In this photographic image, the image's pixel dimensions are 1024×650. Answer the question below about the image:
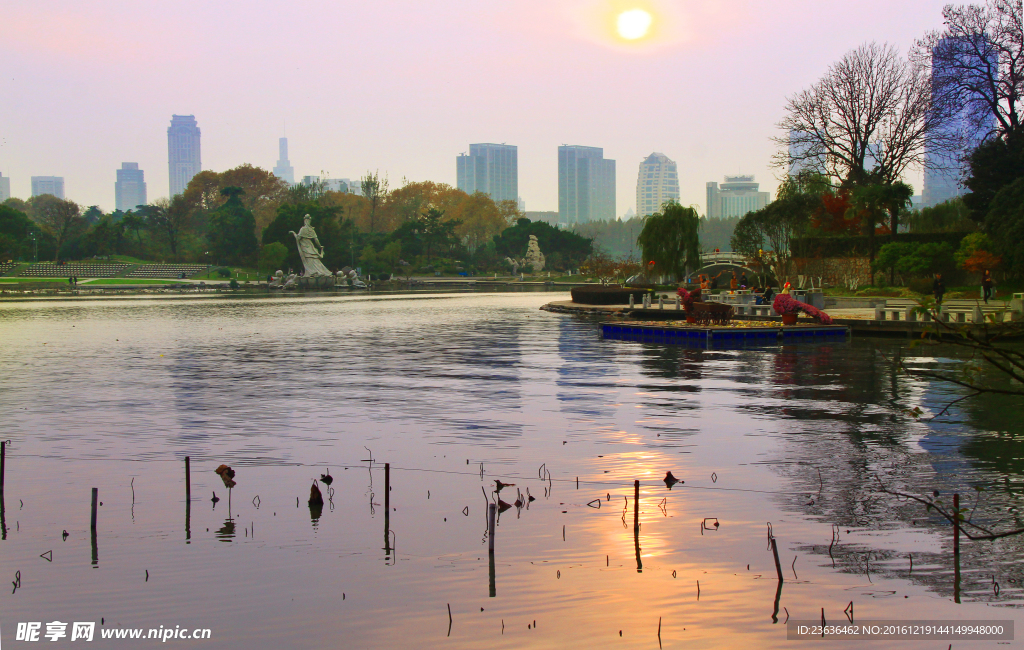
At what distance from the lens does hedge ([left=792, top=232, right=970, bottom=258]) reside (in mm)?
50500

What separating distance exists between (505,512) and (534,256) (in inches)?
5229

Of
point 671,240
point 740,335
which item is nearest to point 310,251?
point 671,240

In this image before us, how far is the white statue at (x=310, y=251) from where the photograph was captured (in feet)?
386

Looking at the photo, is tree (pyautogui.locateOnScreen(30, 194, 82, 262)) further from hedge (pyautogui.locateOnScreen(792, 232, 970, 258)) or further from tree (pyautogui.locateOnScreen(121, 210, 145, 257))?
hedge (pyautogui.locateOnScreen(792, 232, 970, 258))

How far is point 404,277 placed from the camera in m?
132

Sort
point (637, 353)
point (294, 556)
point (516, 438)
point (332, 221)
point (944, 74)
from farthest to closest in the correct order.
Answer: point (332, 221), point (944, 74), point (637, 353), point (516, 438), point (294, 556)

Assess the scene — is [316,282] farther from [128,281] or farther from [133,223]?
[133,223]

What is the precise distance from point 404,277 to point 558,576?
12566 centimetres

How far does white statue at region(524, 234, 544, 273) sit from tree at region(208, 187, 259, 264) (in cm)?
4191

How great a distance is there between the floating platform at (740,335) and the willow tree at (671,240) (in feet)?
108

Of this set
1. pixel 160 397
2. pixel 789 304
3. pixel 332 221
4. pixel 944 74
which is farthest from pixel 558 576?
pixel 332 221

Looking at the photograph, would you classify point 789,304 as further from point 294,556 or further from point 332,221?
point 332,221

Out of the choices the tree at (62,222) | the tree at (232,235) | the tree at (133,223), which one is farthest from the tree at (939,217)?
the tree at (62,222)

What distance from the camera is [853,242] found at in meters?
56.2
